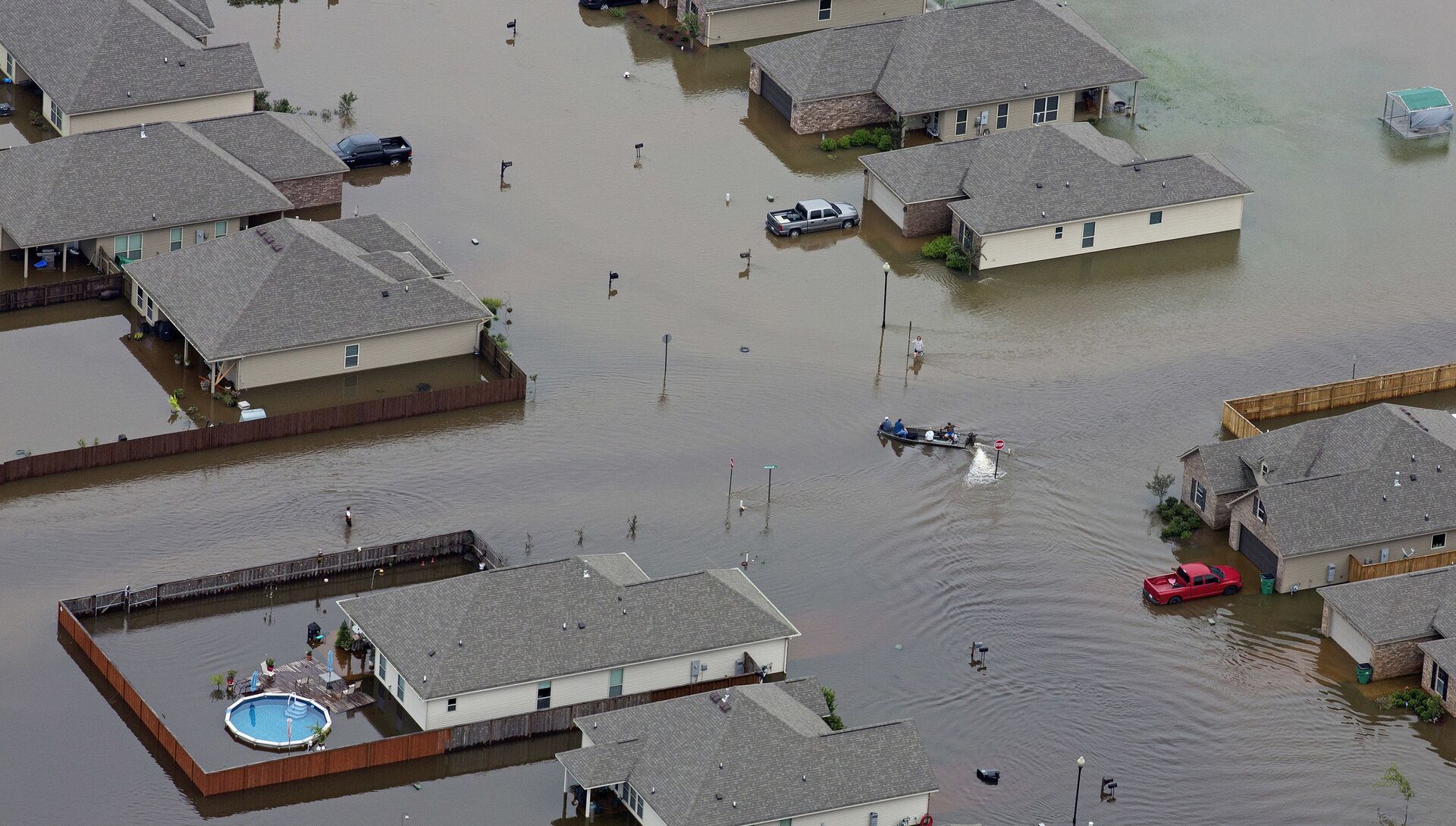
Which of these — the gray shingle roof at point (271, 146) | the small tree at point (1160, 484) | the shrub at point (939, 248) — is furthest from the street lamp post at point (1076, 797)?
the gray shingle roof at point (271, 146)

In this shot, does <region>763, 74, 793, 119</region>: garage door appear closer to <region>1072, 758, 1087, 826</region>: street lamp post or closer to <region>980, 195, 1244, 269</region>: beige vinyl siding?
<region>980, 195, 1244, 269</region>: beige vinyl siding

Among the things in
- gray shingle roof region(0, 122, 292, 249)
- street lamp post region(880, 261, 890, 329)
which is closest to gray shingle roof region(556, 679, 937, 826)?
street lamp post region(880, 261, 890, 329)

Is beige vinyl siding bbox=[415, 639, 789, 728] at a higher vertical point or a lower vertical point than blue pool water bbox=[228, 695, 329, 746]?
higher

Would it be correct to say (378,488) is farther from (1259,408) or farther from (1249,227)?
(1249,227)

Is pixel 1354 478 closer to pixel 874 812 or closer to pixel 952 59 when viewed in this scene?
pixel 874 812

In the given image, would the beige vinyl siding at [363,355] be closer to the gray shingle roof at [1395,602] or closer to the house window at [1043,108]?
the house window at [1043,108]

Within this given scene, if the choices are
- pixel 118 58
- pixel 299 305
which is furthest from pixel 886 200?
pixel 118 58
